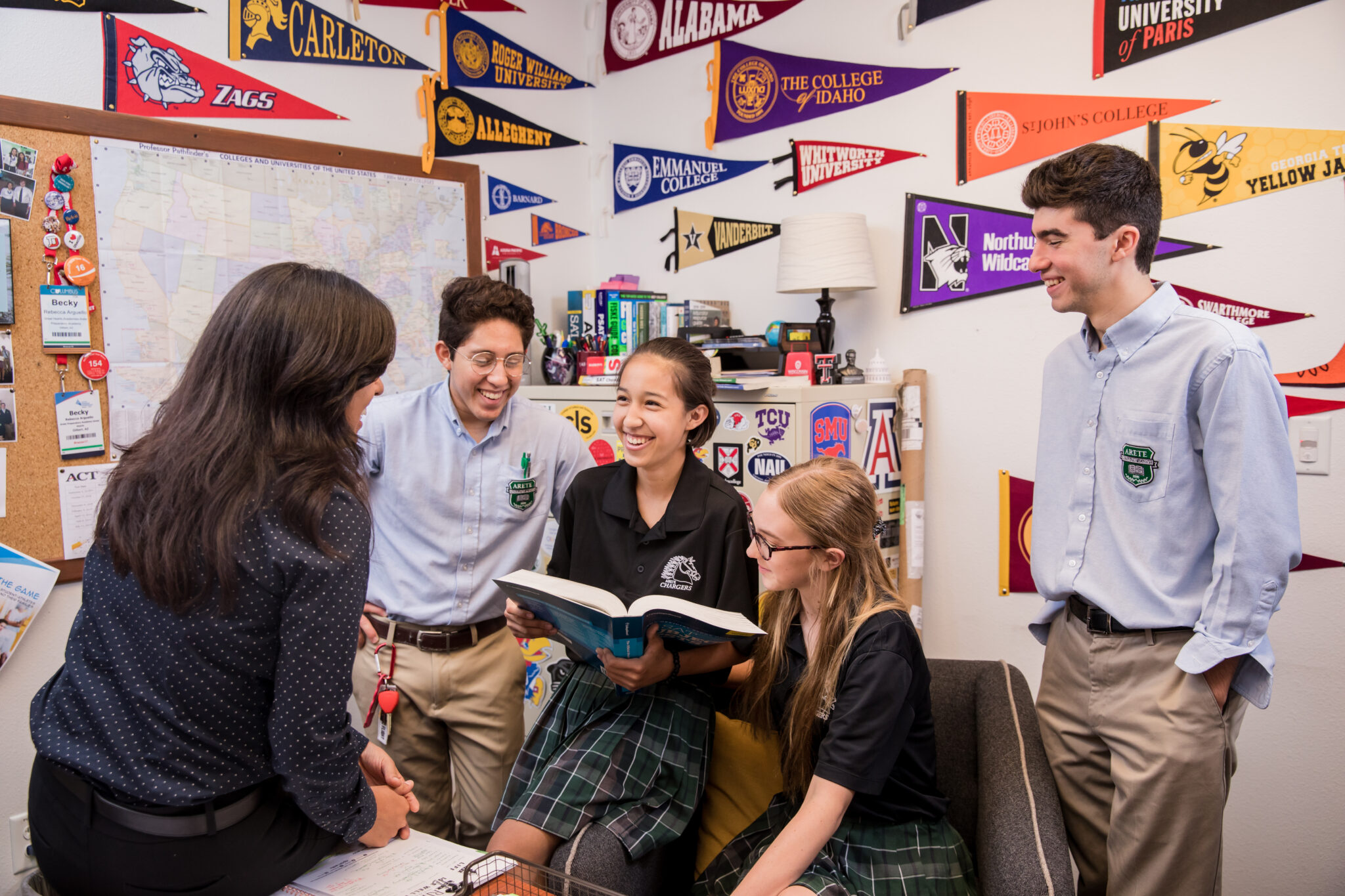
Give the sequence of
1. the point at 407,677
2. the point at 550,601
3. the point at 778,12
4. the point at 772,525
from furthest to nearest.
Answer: the point at 778,12 < the point at 407,677 < the point at 772,525 < the point at 550,601

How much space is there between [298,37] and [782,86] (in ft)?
5.60

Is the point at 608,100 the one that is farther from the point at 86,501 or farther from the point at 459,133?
the point at 86,501

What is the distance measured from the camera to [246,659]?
105 centimetres

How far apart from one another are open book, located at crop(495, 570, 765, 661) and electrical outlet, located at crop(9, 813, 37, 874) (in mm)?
1876

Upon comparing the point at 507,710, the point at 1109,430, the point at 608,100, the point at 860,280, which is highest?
the point at 608,100

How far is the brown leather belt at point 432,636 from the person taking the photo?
199 cm

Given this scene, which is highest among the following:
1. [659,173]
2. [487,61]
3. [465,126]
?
[487,61]

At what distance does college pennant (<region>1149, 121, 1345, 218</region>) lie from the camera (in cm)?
219

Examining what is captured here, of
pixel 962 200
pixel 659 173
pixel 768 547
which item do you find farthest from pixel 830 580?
pixel 659 173

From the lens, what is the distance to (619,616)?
138 cm

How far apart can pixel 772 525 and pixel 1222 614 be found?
770 mm

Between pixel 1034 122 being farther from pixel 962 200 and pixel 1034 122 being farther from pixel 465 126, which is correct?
pixel 465 126

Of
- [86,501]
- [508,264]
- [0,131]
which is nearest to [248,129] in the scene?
[0,131]

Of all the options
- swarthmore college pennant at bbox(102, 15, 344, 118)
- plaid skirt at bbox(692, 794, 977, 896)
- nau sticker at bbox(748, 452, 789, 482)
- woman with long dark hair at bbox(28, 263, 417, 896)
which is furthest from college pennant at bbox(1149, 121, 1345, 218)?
swarthmore college pennant at bbox(102, 15, 344, 118)
